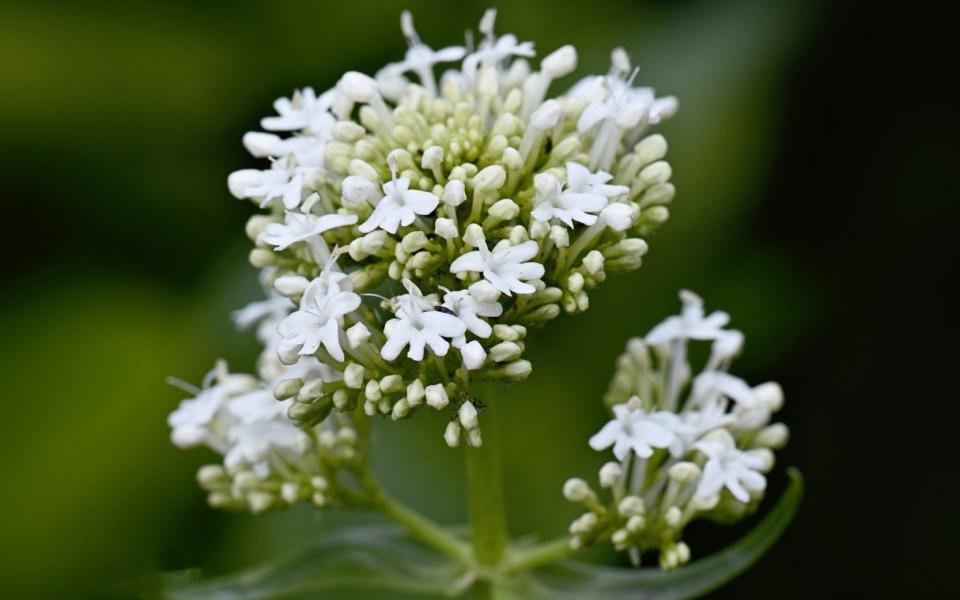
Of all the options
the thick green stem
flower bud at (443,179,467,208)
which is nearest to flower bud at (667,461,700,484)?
the thick green stem

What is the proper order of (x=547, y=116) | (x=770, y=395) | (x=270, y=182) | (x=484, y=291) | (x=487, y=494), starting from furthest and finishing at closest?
1. (x=770, y=395)
2. (x=487, y=494)
3. (x=270, y=182)
4. (x=547, y=116)
5. (x=484, y=291)

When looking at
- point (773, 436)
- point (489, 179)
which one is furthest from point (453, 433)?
point (773, 436)

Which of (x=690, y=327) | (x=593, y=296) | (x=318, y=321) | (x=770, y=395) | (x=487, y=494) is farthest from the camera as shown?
(x=593, y=296)

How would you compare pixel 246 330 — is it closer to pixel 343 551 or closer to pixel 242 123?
pixel 242 123

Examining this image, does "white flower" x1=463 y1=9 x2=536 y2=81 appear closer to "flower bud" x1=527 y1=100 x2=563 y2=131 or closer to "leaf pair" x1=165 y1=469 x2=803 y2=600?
"flower bud" x1=527 y1=100 x2=563 y2=131

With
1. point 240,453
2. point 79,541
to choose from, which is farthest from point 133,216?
point 240,453

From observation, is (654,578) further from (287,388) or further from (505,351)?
(287,388)
